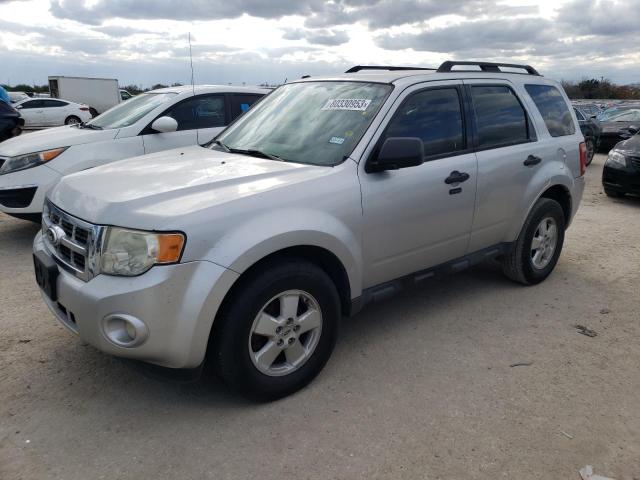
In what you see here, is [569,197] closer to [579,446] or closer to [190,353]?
[579,446]

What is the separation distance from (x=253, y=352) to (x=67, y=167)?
389 centimetres

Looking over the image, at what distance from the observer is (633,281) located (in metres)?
5.05

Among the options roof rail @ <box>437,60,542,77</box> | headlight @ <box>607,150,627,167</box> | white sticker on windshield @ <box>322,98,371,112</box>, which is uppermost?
roof rail @ <box>437,60,542,77</box>

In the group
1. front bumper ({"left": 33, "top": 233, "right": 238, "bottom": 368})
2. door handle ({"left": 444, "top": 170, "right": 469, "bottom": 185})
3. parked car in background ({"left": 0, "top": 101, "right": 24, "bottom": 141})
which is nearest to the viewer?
front bumper ({"left": 33, "top": 233, "right": 238, "bottom": 368})

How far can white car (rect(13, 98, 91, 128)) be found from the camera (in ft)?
73.1

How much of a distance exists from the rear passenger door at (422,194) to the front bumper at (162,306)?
110 centimetres

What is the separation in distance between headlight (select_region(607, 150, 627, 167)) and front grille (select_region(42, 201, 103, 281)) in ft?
28.6

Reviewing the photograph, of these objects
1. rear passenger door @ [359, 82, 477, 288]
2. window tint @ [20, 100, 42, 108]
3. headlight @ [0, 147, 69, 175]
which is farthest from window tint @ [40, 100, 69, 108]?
rear passenger door @ [359, 82, 477, 288]

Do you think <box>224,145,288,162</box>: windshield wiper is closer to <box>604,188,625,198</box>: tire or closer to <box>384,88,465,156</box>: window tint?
<box>384,88,465,156</box>: window tint

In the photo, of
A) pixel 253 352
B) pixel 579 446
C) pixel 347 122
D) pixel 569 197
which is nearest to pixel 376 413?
pixel 253 352

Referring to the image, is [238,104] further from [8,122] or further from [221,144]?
[8,122]

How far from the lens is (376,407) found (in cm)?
297

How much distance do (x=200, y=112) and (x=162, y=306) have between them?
4.48m

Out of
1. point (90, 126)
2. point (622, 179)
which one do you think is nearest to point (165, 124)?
point (90, 126)
